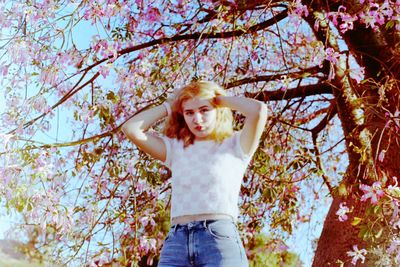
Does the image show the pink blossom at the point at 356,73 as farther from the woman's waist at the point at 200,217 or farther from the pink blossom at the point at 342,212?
the woman's waist at the point at 200,217

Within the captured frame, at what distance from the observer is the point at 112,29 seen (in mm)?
4363

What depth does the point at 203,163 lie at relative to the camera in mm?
2422

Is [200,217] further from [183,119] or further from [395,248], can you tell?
[395,248]

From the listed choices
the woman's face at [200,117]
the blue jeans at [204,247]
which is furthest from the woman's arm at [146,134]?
the blue jeans at [204,247]

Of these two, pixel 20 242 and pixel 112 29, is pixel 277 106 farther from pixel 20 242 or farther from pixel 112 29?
pixel 20 242

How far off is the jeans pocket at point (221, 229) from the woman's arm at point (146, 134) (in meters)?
0.38

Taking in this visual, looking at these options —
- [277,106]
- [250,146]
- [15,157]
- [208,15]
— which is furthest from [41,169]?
[277,106]

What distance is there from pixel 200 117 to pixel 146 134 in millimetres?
252

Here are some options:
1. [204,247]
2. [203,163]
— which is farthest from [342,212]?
[204,247]

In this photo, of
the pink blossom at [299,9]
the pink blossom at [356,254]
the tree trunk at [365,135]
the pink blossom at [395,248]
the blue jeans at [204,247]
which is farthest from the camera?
the tree trunk at [365,135]

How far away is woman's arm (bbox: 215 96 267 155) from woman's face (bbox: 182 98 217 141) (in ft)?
0.19

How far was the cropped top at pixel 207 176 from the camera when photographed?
2.36 meters

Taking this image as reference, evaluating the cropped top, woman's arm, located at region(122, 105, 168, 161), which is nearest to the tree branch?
woman's arm, located at region(122, 105, 168, 161)

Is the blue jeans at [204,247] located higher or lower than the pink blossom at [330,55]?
lower
